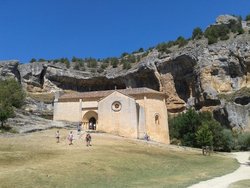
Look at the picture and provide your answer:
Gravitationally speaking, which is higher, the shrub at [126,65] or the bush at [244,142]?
the shrub at [126,65]

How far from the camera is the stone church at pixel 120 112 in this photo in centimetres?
5284

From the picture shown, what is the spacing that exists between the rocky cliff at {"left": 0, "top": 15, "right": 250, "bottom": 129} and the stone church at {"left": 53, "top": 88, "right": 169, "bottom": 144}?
22.3m

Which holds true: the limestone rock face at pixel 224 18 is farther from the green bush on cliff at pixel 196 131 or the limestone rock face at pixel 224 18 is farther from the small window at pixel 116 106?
the small window at pixel 116 106

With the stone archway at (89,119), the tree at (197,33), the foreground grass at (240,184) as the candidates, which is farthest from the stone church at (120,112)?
the tree at (197,33)

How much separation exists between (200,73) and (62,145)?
4965 centimetres

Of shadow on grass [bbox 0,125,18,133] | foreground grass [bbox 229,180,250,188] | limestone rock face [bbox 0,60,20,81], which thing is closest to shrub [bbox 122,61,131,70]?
limestone rock face [bbox 0,60,20,81]

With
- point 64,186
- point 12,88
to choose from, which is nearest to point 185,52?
point 12,88

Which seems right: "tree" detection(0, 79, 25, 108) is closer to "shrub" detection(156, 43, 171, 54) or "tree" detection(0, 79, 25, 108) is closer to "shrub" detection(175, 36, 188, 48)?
"shrub" detection(156, 43, 171, 54)

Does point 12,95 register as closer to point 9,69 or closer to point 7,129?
point 7,129

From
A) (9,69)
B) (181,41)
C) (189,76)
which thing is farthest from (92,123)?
(181,41)

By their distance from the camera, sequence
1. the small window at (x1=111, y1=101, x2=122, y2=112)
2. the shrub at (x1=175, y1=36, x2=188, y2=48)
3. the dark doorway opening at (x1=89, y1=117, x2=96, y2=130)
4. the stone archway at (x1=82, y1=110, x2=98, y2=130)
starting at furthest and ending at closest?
1. the shrub at (x1=175, y1=36, x2=188, y2=48)
2. the stone archway at (x1=82, y1=110, x2=98, y2=130)
3. the dark doorway opening at (x1=89, y1=117, x2=96, y2=130)
4. the small window at (x1=111, y1=101, x2=122, y2=112)

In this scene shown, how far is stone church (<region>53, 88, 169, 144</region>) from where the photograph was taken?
52.8 meters

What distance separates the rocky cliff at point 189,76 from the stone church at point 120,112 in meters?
22.3

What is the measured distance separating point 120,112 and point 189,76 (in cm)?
3331
